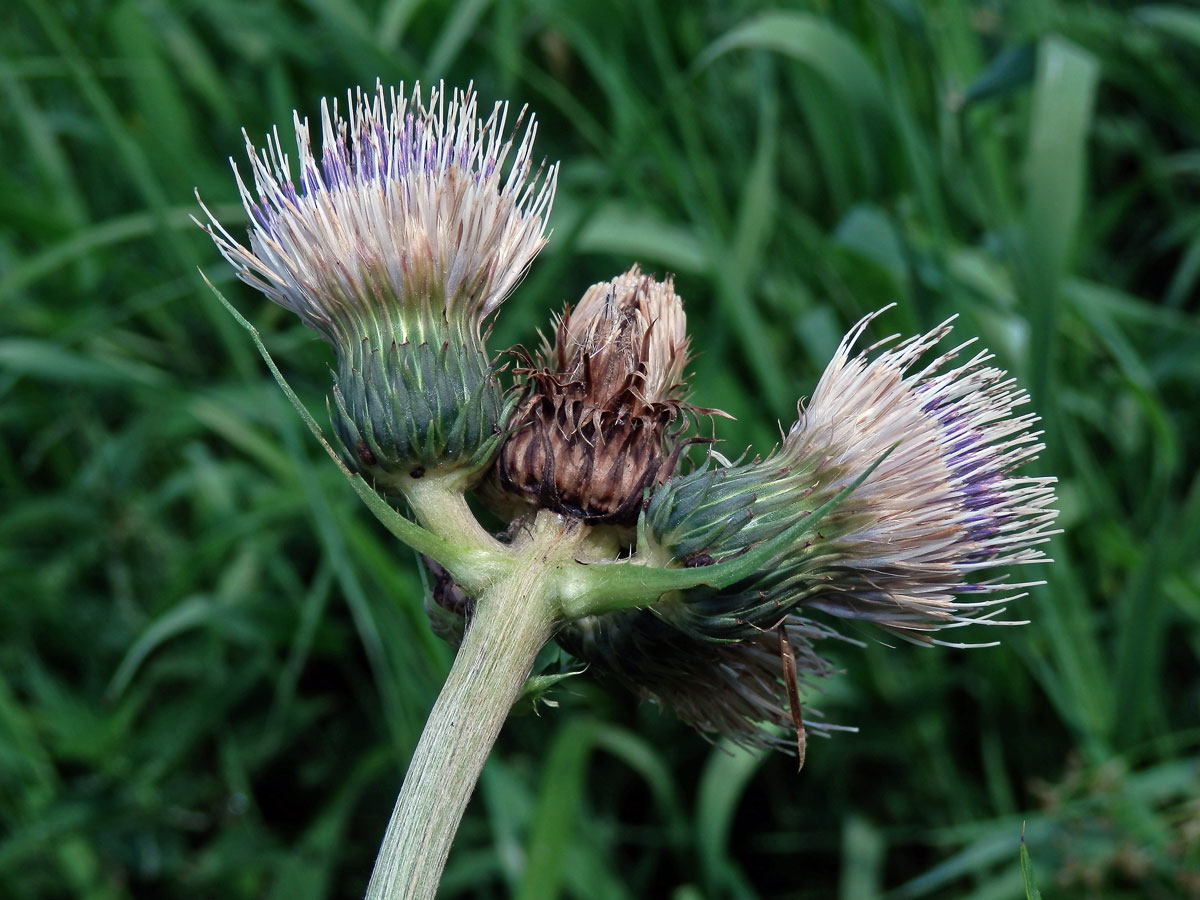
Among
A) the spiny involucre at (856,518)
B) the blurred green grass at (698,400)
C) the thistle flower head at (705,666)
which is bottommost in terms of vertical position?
the thistle flower head at (705,666)

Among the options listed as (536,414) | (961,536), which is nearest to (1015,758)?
(961,536)

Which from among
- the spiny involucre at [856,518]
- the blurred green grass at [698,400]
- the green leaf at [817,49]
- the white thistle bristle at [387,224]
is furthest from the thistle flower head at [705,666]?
the green leaf at [817,49]

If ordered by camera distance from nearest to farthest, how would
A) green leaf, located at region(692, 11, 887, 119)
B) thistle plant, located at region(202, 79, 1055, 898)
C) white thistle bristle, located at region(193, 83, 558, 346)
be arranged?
thistle plant, located at region(202, 79, 1055, 898) < white thistle bristle, located at region(193, 83, 558, 346) < green leaf, located at region(692, 11, 887, 119)

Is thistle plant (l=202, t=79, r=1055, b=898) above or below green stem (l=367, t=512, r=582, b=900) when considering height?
above

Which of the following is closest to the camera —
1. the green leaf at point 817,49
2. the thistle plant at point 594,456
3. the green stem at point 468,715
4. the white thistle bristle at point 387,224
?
the green stem at point 468,715

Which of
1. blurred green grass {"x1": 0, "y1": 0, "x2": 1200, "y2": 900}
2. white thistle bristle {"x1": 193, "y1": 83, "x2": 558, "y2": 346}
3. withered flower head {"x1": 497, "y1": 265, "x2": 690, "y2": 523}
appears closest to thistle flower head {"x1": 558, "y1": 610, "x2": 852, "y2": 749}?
withered flower head {"x1": 497, "y1": 265, "x2": 690, "y2": 523}

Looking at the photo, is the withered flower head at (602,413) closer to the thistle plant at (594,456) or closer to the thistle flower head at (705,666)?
the thistle plant at (594,456)

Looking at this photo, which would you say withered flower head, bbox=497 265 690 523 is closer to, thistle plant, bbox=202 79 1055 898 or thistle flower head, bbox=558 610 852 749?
thistle plant, bbox=202 79 1055 898

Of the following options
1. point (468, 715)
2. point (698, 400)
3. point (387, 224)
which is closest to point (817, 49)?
point (698, 400)
